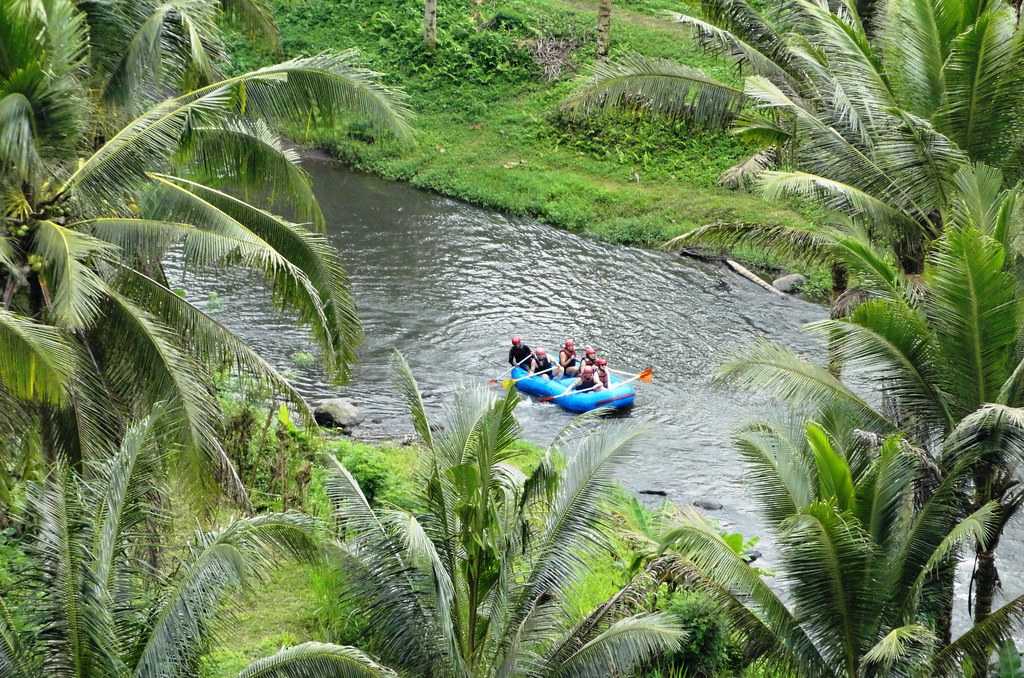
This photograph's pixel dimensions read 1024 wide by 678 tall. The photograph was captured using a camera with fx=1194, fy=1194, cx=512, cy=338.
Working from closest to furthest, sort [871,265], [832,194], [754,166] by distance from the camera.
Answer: [871,265] < [832,194] < [754,166]

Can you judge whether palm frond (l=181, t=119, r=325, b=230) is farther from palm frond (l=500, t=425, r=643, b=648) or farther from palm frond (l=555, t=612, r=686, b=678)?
palm frond (l=555, t=612, r=686, b=678)

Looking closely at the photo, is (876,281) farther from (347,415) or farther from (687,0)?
(347,415)

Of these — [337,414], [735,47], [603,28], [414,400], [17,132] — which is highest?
[17,132]

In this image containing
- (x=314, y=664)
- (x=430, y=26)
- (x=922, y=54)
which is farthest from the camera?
(x=430, y=26)

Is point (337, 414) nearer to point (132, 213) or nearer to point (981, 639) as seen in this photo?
point (132, 213)

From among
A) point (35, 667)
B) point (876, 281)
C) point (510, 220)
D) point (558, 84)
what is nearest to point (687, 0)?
point (876, 281)

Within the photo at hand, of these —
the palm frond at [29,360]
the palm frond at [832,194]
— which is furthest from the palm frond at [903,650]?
the palm frond at [29,360]

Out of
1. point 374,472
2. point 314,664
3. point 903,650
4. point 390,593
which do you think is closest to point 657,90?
point 374,472
